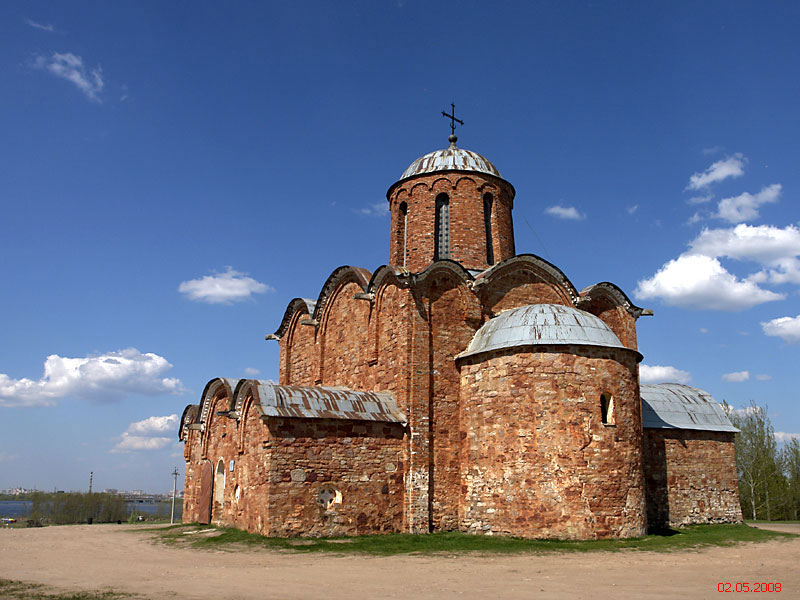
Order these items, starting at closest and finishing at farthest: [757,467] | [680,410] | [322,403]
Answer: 1. [322,403]
2. [680,410]
3. [757,467]

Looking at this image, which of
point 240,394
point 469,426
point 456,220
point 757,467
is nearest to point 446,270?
point 456,220

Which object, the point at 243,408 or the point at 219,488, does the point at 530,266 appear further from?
the point at 219,488

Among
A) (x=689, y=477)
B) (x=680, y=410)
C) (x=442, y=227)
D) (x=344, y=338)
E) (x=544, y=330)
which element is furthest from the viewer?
(x=442, y=227)

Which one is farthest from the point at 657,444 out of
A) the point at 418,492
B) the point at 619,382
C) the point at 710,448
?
the point at 418,492

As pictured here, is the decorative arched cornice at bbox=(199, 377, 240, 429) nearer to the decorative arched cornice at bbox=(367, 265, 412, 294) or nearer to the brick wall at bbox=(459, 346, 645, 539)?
the decorative arched cornice at bbox=(367, 265, 412, 294)

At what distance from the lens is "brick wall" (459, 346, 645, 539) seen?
1237 centimetres

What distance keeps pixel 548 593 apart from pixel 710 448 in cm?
1174

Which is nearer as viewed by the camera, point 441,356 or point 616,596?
point 616,596

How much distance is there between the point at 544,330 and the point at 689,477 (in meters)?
6.70

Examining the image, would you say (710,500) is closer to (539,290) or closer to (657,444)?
(657,444)

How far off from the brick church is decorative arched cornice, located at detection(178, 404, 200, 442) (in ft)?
8.33

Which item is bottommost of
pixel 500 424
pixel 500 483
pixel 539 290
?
pixel 500 483

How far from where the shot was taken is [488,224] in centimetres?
1816

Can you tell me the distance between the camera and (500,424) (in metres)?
13.2
